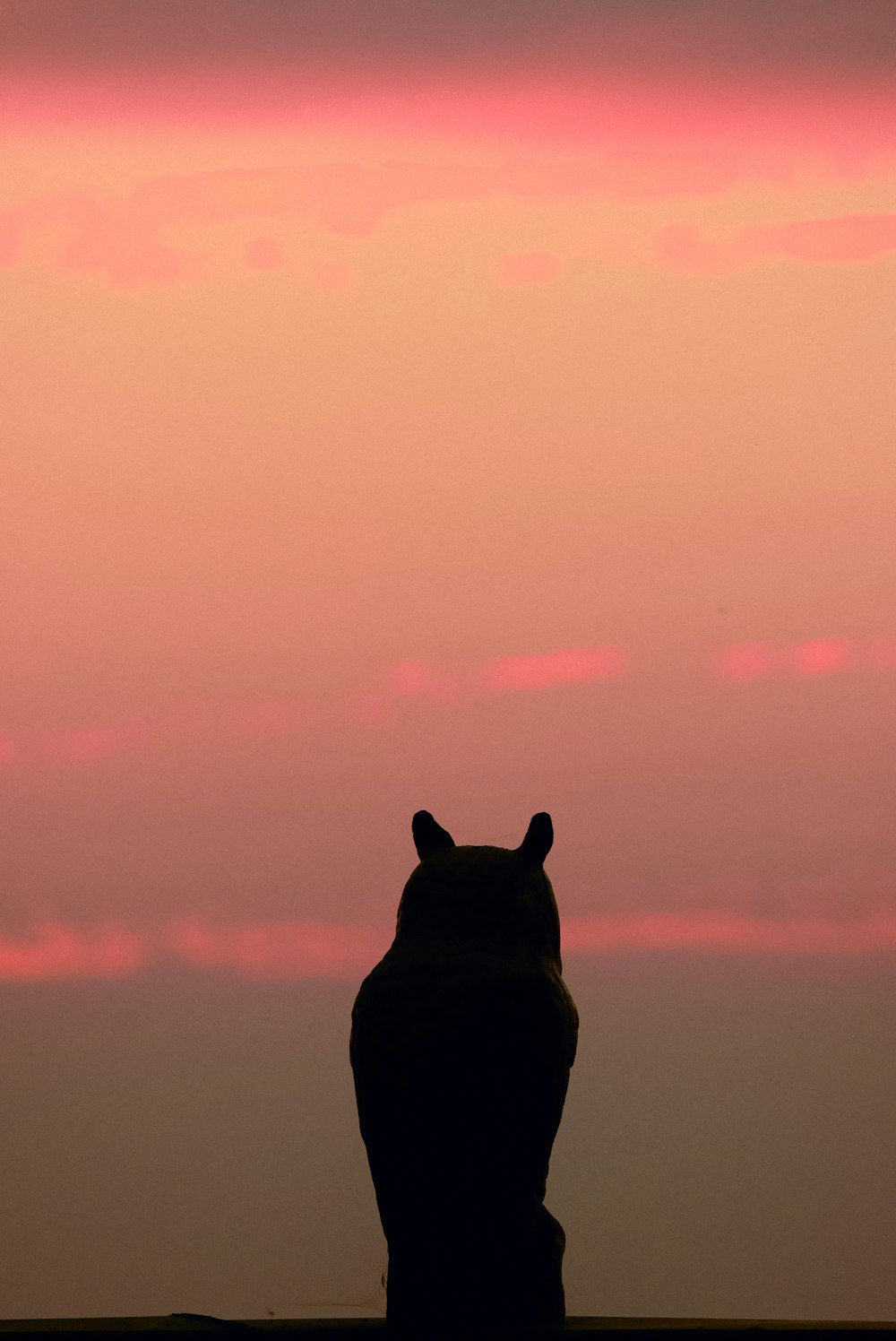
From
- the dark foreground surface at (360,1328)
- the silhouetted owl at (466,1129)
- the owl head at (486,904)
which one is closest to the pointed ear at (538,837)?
the owl head at (486,904)

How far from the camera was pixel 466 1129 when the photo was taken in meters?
5.90

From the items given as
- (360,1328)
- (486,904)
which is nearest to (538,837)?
(486,904)

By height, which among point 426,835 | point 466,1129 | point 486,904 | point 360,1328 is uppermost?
point 426,835

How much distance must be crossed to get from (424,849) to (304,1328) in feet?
5.90

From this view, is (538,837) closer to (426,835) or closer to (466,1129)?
(426,835)

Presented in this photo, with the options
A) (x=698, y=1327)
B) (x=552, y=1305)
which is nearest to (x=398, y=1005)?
(x=552, y=1305)

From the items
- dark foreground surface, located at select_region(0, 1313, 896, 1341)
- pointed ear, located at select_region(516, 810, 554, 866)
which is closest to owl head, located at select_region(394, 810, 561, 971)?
pointed ear, located at select_region(516, 810, 554, 866)

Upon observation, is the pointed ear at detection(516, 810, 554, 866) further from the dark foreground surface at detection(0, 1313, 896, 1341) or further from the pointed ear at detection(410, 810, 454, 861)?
the dark foreground surface at detection(0, 1313, 896, 1341)

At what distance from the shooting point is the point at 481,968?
6.04m

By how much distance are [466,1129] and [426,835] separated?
3.66 ft

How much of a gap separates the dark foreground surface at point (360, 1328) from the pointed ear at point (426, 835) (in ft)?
5.49

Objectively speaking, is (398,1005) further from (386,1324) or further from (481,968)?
(386,1324)

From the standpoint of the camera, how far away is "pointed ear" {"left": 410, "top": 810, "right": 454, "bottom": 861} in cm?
659

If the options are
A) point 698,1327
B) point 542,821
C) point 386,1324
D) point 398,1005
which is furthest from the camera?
point 542,821
